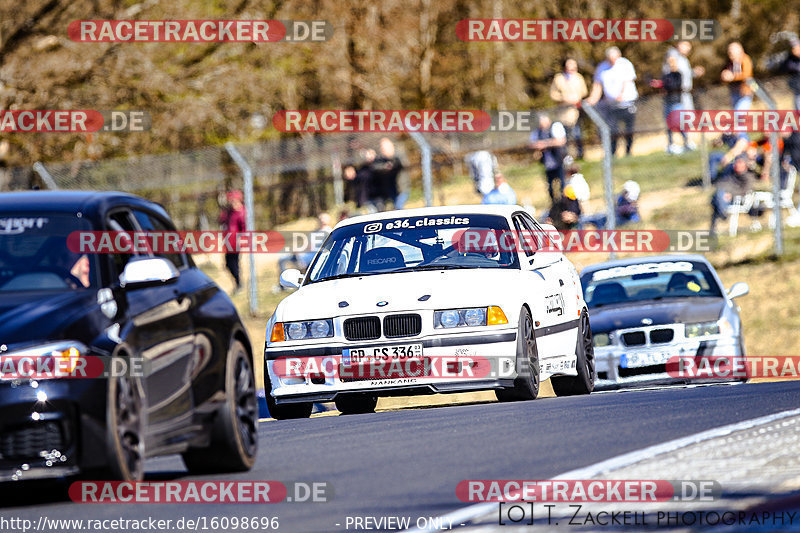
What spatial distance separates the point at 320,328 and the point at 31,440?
547 cm

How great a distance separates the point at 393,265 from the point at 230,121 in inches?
952

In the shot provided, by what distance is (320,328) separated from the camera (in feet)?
40.4

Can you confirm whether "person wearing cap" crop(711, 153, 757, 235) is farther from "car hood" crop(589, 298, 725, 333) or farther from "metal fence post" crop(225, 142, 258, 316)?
"car hood" crop(589, 298, 725, 333)

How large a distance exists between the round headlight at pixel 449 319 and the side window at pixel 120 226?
3.99 m

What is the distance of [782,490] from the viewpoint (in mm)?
6688

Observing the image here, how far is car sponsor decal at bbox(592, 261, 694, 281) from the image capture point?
1672 cm

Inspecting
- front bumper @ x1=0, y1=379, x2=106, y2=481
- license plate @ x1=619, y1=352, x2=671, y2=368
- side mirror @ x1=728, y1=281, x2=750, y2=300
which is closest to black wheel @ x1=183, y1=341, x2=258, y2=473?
front bumper @ x1=0, y1=379, x2=106, y2=481

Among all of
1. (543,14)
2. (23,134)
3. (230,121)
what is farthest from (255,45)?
(543,14)

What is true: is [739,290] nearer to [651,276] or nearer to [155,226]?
[651,276]

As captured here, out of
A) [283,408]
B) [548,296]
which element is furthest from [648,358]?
[283,408]

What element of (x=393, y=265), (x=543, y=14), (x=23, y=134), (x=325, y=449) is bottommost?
(x=325, y=449)

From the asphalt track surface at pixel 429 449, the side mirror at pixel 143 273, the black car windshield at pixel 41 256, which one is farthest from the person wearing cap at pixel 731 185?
the side mirror at pixel 143 273

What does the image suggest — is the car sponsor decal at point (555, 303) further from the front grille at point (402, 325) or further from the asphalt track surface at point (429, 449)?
the front grille at point (402, 325)

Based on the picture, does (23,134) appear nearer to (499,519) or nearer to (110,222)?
(110,222)
